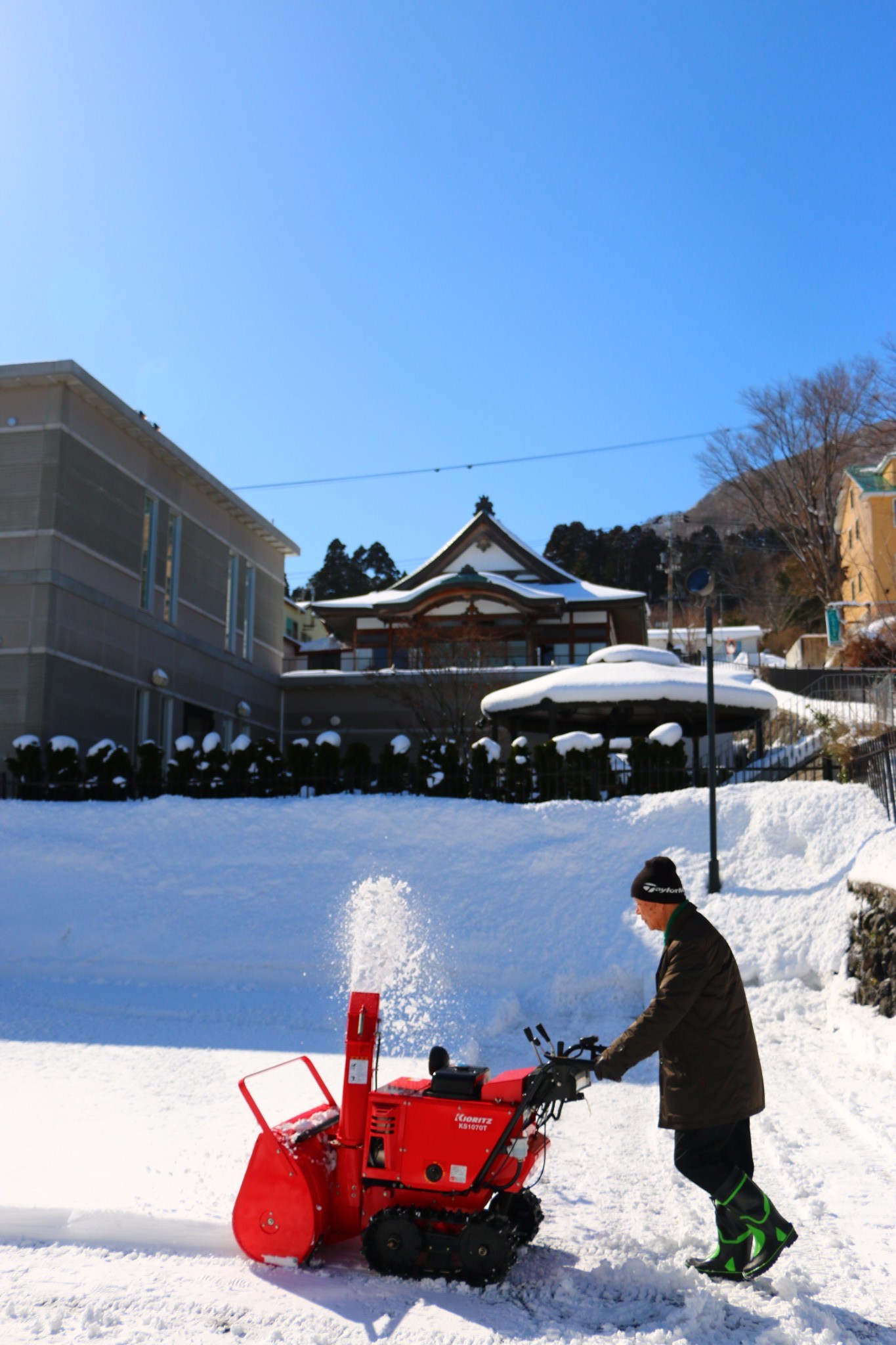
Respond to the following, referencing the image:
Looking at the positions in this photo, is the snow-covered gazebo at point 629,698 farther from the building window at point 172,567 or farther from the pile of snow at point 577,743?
the building window at point 172,567

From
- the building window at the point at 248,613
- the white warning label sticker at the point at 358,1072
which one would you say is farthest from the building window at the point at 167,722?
the white warning label sticker at the point at 358,1072

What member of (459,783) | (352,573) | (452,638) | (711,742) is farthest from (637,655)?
(352,573)

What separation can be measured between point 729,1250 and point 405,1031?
5.43 metres

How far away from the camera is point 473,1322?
3.58 metres

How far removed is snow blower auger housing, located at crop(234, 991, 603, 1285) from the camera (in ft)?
12.8

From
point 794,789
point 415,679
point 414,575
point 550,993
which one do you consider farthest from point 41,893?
point 414,575

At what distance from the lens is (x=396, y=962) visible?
1111 cm

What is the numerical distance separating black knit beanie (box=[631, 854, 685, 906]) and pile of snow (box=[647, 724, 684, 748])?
1108 centimetres

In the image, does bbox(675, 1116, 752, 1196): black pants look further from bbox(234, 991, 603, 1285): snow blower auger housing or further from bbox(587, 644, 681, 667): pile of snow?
bbox(587, 644, 681, 667): pile of snow

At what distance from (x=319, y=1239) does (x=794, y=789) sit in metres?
9.93

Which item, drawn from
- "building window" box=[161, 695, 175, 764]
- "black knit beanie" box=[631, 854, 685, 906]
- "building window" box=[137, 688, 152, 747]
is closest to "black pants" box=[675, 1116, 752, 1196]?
"black knit beanie" box=[631, 854, 685, 906]

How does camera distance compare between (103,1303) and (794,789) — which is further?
(794,789)

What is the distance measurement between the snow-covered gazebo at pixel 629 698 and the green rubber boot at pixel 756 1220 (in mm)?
12419

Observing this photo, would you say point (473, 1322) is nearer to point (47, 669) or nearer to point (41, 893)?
point (41, 893)
